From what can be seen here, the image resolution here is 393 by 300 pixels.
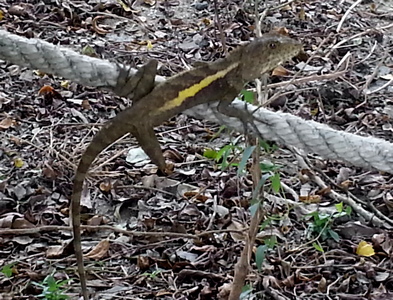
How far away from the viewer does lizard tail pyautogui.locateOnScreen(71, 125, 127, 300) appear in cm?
251

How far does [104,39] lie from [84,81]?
2.92m

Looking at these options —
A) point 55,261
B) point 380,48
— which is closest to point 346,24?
point 380,48

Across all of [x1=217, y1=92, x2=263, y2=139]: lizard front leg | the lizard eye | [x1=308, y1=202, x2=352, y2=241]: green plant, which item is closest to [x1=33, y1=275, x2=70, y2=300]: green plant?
[x1=217, y1=92, x2=263, y2=139]: lizard front leg

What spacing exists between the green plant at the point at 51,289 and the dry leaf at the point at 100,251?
26cm

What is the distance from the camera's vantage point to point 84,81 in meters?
2.60

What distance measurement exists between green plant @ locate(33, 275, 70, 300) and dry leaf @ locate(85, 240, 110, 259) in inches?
10.4

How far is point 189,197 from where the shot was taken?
3.62m

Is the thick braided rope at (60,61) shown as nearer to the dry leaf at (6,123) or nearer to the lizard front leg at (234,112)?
the lizard front leg at (234,112)

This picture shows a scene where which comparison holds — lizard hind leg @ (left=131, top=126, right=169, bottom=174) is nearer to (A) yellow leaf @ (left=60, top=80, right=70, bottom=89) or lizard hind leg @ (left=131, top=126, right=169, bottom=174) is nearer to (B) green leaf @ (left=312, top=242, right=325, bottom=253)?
(B) green leaf @ (left=312, top=242, right=325, bottom=253)

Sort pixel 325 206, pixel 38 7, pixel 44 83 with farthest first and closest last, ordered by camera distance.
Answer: pixel 38 7 → pixel 44 83 → pixel 325 206

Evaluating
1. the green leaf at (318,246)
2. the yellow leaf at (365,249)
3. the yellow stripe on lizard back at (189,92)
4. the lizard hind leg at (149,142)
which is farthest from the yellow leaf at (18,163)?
the yellow leaf at (365,249)

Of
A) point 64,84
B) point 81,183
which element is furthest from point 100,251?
point 64,84

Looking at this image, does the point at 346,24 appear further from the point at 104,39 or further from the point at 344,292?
the point at 344,292

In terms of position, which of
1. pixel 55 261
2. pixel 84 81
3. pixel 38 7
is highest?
pixel 84 81
